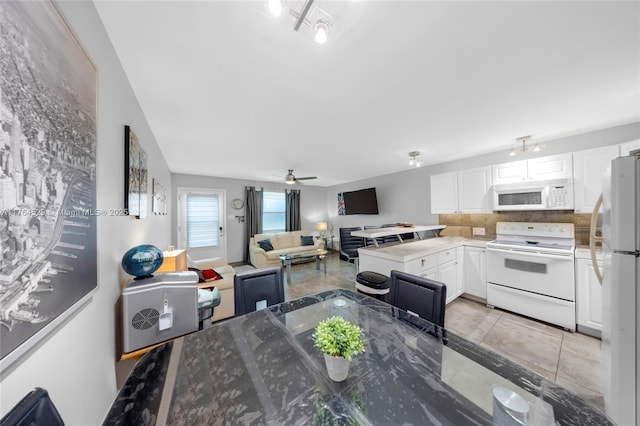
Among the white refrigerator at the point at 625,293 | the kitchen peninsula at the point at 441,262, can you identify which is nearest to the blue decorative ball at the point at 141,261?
the kitchen peninsula at the point at 441,262

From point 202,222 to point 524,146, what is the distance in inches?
254

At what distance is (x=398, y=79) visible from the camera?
159 centimetres

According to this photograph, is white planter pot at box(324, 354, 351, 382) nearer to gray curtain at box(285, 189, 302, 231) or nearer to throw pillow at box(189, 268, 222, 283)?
throw pillow at box(189, 268, 222, 283)

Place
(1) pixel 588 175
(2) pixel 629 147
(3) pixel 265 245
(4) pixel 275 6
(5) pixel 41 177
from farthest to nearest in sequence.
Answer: (3) pixel 265 245, (1) pixel 588 175, (2) pixel 629 147, (4) pixel 275 6, (5) pixel 41 177

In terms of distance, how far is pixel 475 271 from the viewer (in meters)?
3.07

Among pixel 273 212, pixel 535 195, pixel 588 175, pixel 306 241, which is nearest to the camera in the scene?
pixel 588 175

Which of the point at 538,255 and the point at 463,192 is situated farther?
the point at 463,192

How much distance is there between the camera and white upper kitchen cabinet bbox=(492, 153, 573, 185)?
2594 millimetres

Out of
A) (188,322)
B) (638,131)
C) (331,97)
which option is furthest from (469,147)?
(188,322)

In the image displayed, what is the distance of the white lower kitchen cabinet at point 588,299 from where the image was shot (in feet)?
7.14

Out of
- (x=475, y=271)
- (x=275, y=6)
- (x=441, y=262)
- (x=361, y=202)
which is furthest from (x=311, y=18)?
(x=361, y=202)

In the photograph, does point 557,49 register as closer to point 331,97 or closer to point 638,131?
point 331,97

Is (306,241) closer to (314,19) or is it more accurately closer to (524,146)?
(524,146)

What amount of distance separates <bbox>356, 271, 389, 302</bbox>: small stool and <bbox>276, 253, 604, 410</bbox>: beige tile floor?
1.01m
